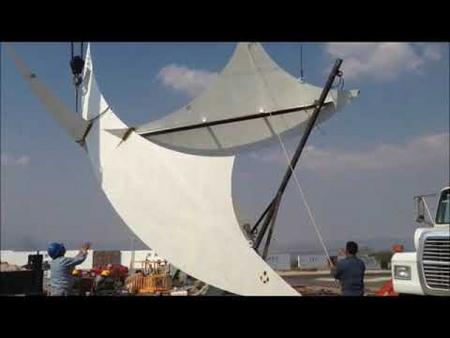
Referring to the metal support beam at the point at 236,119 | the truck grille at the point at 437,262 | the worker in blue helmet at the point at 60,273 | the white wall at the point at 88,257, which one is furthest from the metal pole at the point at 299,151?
the worker in blue helmet at the point at 60,273

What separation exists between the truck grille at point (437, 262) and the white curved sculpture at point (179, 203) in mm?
4048

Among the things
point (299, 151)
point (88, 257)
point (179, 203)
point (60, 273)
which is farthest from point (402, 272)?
point (88, 257)

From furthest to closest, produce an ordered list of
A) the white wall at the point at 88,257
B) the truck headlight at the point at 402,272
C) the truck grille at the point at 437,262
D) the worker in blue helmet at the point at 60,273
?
1. the white wall at the point at 88,257
2. the truck headlight at the point at 402,272
3. the truck grille at the point at 437,262
4. the worker in blue helmet at the point at 60,273

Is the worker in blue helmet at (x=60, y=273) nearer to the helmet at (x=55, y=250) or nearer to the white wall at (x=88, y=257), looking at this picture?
the helmet at (x=55, y=250)

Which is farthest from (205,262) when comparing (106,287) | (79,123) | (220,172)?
(79,123)

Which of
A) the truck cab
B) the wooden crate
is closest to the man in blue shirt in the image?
the truck cab

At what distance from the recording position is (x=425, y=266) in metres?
6.65

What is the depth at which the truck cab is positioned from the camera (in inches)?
254

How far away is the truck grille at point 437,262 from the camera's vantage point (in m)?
6.41

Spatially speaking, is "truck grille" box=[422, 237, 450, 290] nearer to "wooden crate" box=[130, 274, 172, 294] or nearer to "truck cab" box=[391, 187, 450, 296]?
"truck cab" box=[391, 187, 450, 296]

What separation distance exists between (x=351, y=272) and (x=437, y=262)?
3.88ft

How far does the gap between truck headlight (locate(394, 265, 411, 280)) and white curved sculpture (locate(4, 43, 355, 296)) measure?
3.58 metres
